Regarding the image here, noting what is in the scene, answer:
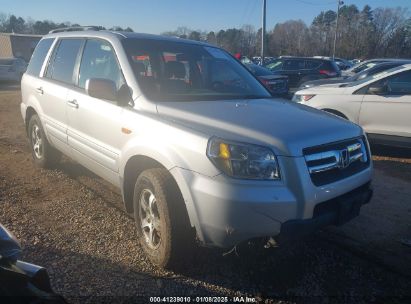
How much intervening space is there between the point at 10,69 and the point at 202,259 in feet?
62.9

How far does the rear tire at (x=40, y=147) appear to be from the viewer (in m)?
5.51

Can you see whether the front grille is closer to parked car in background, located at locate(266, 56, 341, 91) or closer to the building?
parked car in background, located at locate(266, 56, 341, 91)

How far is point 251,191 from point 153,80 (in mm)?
1654

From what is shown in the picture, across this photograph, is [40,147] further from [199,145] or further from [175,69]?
[199,145]

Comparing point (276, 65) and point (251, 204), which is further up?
point (276, 65)

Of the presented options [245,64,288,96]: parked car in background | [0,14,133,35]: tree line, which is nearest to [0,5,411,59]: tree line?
[0,14,133,35]: tree line

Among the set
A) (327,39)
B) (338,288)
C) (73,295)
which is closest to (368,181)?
(338,288)

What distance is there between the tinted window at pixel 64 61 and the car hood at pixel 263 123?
74.5 inches

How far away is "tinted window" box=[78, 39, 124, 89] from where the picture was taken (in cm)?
383

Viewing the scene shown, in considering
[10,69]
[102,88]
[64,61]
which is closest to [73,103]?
[64,61]

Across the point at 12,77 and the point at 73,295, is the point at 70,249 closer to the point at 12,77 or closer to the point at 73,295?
the point at 73,295

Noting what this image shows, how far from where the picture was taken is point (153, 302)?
2840 mm

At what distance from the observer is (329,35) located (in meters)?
71.8

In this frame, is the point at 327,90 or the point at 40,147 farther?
the point at 327,90
